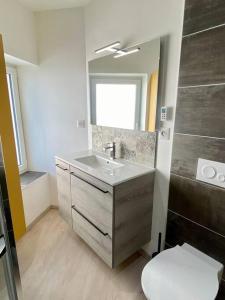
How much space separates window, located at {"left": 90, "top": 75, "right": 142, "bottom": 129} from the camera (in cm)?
167

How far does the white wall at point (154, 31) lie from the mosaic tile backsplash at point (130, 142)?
0.10 m

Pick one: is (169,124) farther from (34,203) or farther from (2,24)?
(34,203)

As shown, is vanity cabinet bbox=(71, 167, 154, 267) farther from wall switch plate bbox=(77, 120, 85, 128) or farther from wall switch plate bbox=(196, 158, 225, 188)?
wall switch plate bbox=(77, 120, 85, 128)

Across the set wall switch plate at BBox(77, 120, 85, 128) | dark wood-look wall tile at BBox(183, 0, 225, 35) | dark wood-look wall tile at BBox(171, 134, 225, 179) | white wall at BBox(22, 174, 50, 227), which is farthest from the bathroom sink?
dark wood-look wall tile at BBox(183, 0, 225, 35)

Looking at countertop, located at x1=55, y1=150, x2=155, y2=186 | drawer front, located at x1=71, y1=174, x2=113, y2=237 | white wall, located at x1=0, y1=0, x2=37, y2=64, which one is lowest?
drawer front, located at x1=71, y1=174, x2=113, y2=237

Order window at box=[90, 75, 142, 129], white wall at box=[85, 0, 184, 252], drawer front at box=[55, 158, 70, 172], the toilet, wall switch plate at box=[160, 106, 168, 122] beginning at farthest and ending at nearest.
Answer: drawer front at box=[55, 158, 70, 172], window at box=[90, 75, 142, 129], wall switch plate at box=[160, 106, 168, 122], white wall at box=[85, 0, 184, 252], the toilet

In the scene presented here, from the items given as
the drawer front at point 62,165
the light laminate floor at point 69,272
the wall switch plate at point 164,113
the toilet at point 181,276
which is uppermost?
the wall switch plate at point 164,113

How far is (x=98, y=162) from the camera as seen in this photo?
203 cm

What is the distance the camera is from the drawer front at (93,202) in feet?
4.56

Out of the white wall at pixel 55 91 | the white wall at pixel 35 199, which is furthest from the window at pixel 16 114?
the white wall at pixel 35 199

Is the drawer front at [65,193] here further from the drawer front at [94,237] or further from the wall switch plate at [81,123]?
the wall switch plate at [81,123]

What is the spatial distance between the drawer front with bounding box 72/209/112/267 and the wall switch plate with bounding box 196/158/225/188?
2.78 feet

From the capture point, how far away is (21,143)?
8.14ft

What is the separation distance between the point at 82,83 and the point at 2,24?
899 mm
